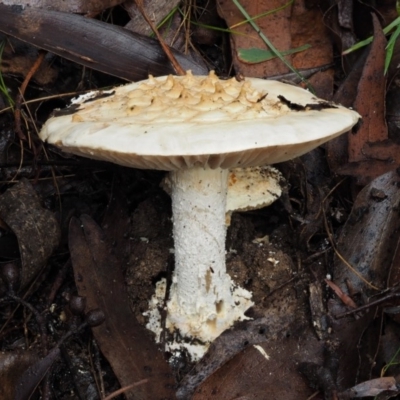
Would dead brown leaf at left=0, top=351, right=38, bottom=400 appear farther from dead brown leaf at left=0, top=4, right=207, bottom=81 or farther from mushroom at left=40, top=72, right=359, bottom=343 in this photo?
dead brown leaf at left=0, top=4, right=207, bottom=81

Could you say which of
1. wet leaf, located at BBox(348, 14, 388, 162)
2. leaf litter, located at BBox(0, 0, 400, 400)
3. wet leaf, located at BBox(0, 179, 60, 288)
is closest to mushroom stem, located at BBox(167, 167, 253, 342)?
leaf litter, located at BBox(0, 0, 400, 400)

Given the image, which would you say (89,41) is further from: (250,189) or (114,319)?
(114,319)

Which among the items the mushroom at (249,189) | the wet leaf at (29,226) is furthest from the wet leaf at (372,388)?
the wet leaf at (29,226)

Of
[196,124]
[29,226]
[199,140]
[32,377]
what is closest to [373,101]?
[196,124]

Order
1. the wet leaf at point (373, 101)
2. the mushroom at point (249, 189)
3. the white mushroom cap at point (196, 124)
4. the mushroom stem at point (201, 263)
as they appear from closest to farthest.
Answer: the white mushroom cap at point (196, 124) < the mushroom stem at point (201, 263) < the mushroom at point (249, 189) < the wet leaf at point (373, 101)

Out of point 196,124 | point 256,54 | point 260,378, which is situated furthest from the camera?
point 256,54

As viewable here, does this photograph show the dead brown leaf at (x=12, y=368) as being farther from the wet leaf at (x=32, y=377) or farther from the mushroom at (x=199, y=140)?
the mushroom at (x=199, y=140)
